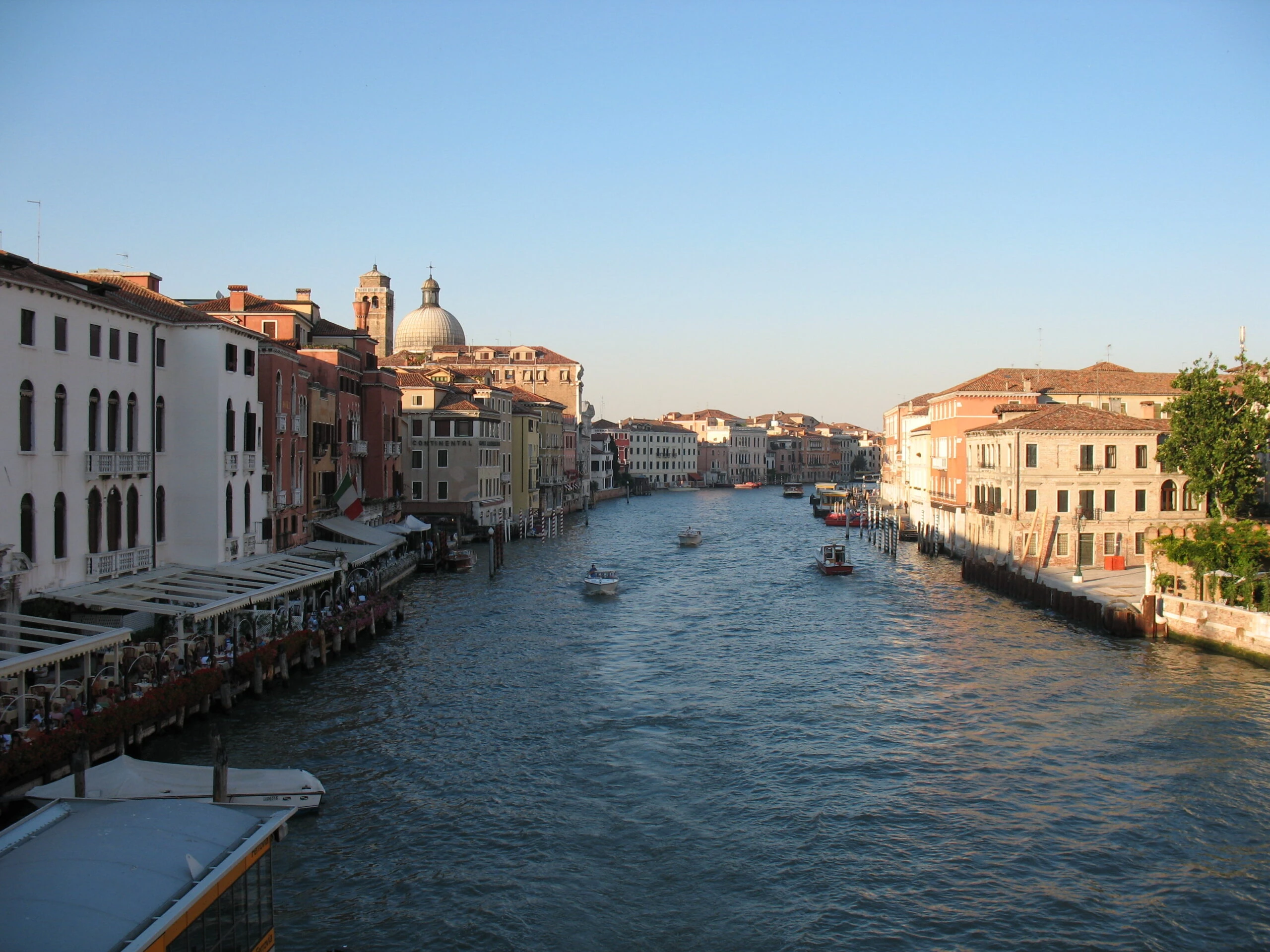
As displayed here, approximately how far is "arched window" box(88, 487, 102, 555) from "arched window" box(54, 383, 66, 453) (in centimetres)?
132

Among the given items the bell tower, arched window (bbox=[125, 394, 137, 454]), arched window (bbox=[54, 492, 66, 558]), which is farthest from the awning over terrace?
the bell tower

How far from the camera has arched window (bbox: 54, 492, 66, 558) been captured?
20.3 meters

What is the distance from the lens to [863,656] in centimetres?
2853

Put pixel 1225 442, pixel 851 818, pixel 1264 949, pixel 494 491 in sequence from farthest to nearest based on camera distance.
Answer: pixel 494 491
pixel 1225 442
pixel 851 818
pixel 1264 949

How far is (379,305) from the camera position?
88.8m

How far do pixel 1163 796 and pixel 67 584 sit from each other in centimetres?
2038

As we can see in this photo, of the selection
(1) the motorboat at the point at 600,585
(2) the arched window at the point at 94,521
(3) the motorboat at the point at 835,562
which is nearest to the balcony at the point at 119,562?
(2) the arched window at the point at 94,521

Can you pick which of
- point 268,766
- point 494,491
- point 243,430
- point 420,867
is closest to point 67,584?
point 268,766

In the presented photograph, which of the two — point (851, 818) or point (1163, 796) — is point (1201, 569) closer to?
point (1163, 796)

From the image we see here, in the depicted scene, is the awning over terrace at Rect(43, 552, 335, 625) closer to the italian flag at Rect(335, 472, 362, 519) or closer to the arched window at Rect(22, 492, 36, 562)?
the arched window at Rect(22, 492, 36, 562)

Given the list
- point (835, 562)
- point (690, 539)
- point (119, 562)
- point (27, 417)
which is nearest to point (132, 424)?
point (119, 562)

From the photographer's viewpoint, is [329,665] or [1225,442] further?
[1225,442]

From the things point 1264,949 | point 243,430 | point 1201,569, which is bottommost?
point 1264,949

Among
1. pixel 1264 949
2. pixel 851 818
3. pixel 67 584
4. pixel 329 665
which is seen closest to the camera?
pixel 1264 949
